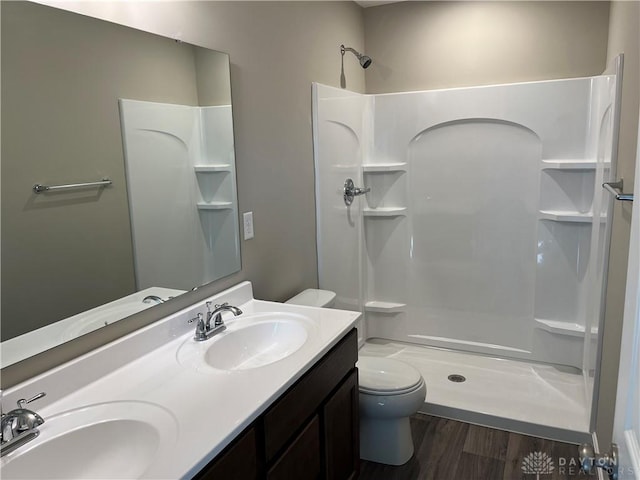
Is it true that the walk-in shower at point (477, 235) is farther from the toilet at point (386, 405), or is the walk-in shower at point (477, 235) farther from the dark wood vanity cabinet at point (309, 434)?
the dark wood vanity cabinet at point (309, 434)

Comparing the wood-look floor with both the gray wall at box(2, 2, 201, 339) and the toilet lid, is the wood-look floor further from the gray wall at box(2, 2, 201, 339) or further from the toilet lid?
the gray wall at box(2, 2, 201, 339)

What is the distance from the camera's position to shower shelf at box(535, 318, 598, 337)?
10.2 ft

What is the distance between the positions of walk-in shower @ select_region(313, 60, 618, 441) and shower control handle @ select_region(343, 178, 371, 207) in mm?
64

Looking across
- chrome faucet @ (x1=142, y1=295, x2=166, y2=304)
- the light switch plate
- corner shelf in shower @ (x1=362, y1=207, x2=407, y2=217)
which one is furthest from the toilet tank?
corner shelf in shower @ (x1=362, y1=207, x2=407, y2=217)

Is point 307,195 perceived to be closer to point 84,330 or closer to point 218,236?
point 218,236

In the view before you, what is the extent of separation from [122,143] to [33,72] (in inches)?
13.0

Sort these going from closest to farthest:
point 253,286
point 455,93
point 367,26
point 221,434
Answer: point 221,434 < point 253,286 < point 455,93 < point 367,26

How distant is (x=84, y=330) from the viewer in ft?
4.78

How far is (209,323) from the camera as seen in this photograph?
1.81 m

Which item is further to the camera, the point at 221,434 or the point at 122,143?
the point at 122,143

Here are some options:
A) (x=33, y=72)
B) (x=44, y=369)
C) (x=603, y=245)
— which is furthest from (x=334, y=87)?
(x=44, y=369)

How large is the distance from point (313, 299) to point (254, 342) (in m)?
0.70

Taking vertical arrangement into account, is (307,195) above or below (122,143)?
below

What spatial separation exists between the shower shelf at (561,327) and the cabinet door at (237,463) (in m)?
2.52
